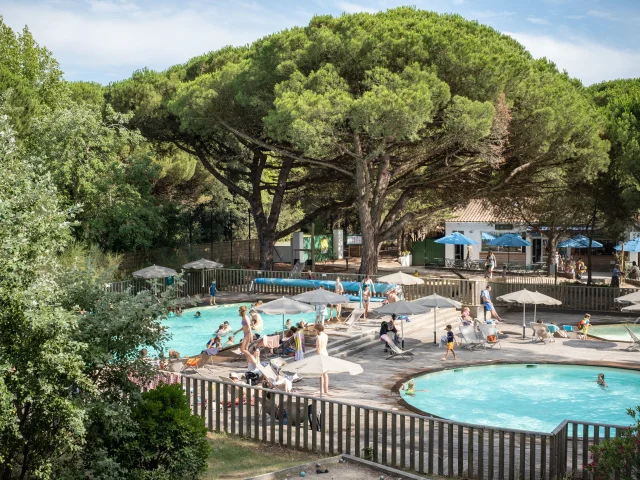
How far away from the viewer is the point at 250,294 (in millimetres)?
32125

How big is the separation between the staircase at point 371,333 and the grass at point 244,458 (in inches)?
296

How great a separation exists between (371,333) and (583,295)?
10.3m

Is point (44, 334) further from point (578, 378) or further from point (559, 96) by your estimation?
point (559, 96)

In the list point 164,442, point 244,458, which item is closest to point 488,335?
point 244,458

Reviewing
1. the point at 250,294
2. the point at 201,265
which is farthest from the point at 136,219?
the point at 250,294

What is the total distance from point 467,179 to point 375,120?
8.79 meters

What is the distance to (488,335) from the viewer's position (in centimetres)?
2108

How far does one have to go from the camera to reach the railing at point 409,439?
10.0 metres

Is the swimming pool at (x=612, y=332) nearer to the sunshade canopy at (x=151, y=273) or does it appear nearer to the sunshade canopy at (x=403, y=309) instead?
the sunshade canopy at (x=403, y=309)

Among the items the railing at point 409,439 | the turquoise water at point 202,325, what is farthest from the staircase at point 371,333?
the railing at point 409,439

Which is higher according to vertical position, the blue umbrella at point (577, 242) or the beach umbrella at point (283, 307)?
the blue umbrella at point (577, 242)

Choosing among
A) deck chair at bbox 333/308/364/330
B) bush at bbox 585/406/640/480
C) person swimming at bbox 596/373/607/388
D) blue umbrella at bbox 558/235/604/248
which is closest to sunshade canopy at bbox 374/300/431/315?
deck chair at bbox 333/308/364/330

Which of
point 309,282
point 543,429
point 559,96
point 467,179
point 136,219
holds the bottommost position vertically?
point 543,429

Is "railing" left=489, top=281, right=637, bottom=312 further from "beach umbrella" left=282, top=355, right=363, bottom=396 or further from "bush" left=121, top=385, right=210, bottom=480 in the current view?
"bush" left=121, top=385, right=210, bottom=480
